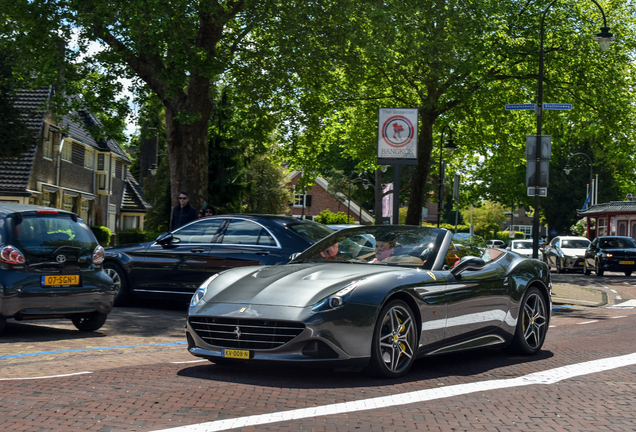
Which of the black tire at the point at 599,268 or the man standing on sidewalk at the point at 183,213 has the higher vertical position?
the man standing on sidewalk at the point at 183,213

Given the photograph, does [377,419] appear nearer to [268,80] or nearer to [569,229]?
[268,80]

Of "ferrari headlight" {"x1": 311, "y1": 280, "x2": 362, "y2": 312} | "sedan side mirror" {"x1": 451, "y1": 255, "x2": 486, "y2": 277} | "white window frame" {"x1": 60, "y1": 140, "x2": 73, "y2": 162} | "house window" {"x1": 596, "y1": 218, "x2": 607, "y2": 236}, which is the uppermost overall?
"white window frame" {"x1": 60, "y1": 140, "x2": 73, "y2": 162}

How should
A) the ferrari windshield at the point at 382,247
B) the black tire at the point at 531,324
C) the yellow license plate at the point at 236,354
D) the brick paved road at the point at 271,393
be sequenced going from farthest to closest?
1. the black tire at the point at 531,324
2. the ferrari windshield at the point at 382,247
3. the yellow license plate at the point at 236,354
4. the brick paved road at the point at 271,393

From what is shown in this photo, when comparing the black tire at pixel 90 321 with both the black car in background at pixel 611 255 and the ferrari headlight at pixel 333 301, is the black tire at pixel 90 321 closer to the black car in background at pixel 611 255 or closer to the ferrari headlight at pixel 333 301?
the ferrari headlight at pixel 333 301

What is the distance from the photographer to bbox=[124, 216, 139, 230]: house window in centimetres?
6078

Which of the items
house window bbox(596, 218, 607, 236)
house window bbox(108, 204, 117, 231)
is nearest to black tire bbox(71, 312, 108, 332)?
house window bbox(108, 204, 117, 231)

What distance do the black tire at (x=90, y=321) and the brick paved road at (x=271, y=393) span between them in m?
0.80

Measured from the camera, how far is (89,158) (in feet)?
146

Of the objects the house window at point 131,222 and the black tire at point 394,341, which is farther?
the house window at point 131,222

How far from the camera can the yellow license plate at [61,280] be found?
9.20 metres

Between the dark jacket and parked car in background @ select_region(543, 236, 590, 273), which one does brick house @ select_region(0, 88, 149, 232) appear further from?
parked car in background @ select_region(543, 236, 590, 273)

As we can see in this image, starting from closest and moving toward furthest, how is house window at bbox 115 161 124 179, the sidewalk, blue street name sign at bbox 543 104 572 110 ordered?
the sidewalk, blue street name sign at bbox 543 104 572 110, house window at bbox 115 161 124 179

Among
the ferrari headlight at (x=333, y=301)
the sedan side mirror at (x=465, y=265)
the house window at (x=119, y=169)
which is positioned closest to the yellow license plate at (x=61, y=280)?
the ferrari headlight at (x=333, y=301)

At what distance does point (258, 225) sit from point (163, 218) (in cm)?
3551
